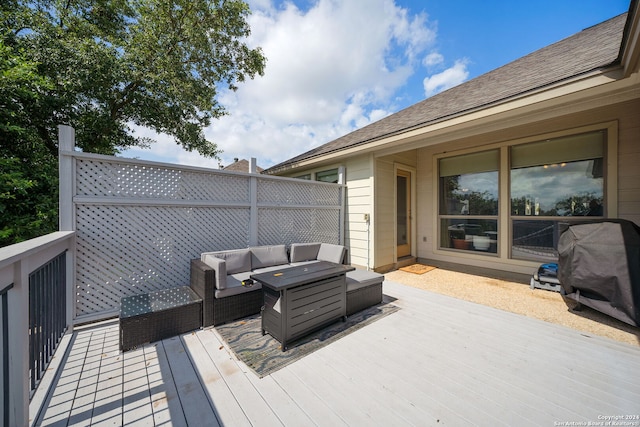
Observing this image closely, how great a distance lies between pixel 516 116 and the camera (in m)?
3.51

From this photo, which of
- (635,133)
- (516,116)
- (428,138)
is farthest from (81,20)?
(635,133)

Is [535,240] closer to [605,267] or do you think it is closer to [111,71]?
[605,267]

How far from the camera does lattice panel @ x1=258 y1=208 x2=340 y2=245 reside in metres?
4.57

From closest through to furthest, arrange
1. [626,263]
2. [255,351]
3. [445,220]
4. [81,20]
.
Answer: [255,351] < [626,263] < [445,220] < [81,20]

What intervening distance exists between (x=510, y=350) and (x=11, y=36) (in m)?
10.7

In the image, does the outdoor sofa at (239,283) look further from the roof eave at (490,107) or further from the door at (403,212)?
the door at (403,212)

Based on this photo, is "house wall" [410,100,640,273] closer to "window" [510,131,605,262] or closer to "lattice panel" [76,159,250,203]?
"window" [510,131,605,262]

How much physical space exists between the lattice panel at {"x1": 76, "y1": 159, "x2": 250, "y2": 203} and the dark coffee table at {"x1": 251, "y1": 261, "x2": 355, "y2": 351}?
1.95m

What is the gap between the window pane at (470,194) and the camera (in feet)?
16.7

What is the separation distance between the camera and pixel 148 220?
3301mm

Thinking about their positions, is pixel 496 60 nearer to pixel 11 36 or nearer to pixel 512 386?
pixel 512 386

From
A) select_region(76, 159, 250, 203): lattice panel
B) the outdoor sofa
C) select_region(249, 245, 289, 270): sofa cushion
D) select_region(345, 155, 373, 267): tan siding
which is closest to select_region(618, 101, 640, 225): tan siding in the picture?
select_region(345, 155, 373, 267): tan siding

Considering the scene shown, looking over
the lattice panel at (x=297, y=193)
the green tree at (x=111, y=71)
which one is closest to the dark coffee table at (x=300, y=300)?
the lattice panel at (x=297, y=193)

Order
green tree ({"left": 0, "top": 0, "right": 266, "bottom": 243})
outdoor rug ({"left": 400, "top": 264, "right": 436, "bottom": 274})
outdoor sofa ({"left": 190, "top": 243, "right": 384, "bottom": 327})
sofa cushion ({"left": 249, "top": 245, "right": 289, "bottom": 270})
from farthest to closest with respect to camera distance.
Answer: outdoor rug ({"left": 400, "top": 264, "right": 436, "bottom": 274}), green tree ({"left": 0, "top": 0, "right": 266, "bottom": 243}), sofa cushion ({"left": 249, "top": 245, "right": 289, "bottom": 270}), outdoor sofa ({"left": 190, "top": 243, "right": 384, "bottom": 327})
